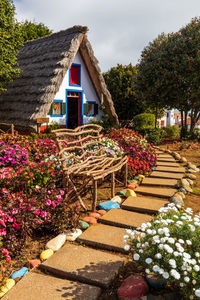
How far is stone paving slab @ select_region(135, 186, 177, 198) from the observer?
5.41 m

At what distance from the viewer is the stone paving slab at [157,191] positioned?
541 centimetres

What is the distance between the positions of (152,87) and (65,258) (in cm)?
1305

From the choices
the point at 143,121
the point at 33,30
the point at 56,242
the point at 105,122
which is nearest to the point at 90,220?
the point at 56,242

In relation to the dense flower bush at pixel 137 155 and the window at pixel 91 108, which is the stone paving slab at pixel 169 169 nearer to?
the dense flower bush at pixel 137 155

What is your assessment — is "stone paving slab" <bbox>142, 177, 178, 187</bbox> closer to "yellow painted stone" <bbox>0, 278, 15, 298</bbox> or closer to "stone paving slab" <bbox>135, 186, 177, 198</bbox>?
"stone paving slab" <bbox>135, 186, 177, 198</bbox>

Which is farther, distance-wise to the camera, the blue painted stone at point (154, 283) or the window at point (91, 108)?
the window at point (91, 108)

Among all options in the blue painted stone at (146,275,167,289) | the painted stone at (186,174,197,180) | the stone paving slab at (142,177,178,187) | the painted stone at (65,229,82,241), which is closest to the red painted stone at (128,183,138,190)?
the stone paving slab at (142,177,178,187)

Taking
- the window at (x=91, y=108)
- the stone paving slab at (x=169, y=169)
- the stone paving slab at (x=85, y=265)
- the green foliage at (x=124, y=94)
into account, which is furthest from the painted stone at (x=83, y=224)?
the green foliage at (x=124, y=94)

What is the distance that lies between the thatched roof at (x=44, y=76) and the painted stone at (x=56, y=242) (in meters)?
7.33

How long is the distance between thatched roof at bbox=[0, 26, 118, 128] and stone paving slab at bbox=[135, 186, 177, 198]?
19.6 ft

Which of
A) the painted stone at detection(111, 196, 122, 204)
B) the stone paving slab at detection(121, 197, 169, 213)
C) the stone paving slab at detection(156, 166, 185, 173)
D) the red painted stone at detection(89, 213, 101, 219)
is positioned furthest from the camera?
the stone paving slab at detection(156, 166, 185, 173)

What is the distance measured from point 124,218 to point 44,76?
9100 mm

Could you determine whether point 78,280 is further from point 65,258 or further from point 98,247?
point 98,247

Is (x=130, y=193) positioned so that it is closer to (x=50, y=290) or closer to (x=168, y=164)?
(x=50, y=290)
